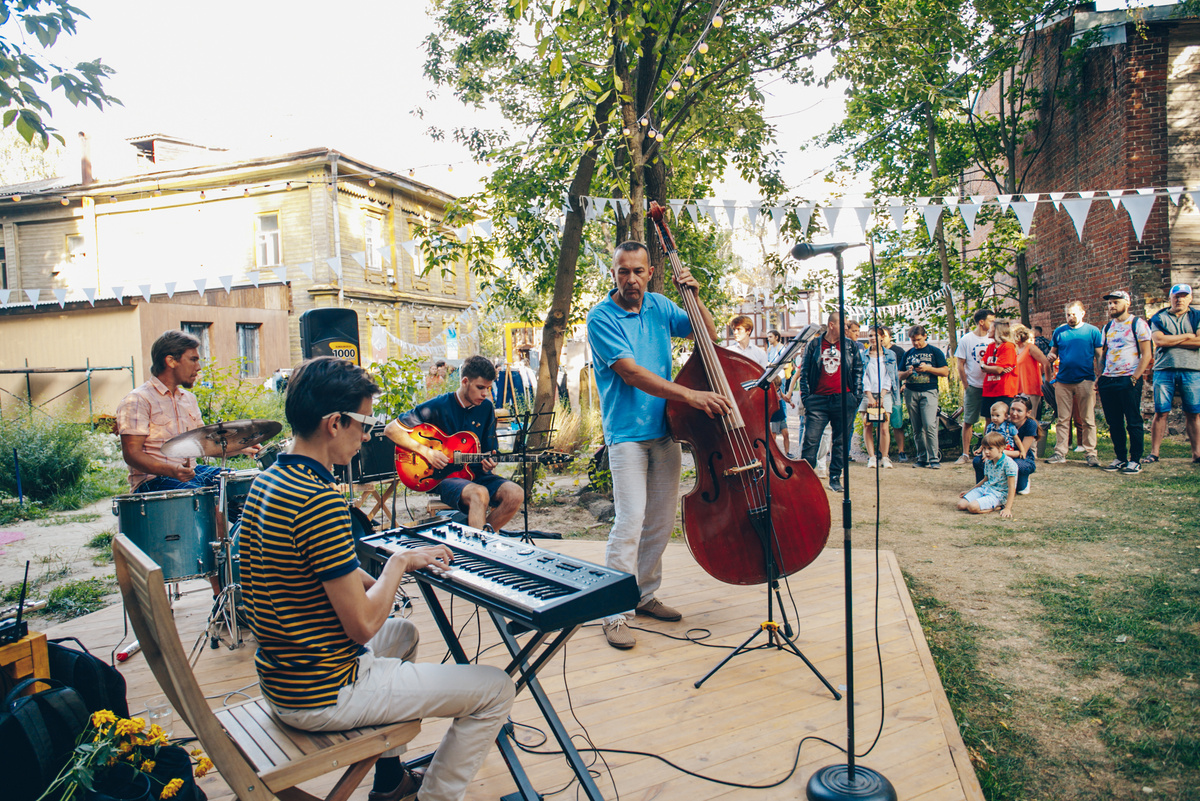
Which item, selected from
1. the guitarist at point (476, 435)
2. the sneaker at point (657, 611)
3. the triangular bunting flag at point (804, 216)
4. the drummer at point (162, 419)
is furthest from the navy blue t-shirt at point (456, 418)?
the triangular bunting flag at point (804, 216)

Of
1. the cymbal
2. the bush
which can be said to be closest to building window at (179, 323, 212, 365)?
the bush

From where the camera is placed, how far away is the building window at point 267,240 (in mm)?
19062

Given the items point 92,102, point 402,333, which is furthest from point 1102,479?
point 402,333

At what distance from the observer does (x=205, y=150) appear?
882 inches

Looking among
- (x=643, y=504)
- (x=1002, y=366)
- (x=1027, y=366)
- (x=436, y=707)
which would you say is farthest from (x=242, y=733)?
(x=1027, y=366)

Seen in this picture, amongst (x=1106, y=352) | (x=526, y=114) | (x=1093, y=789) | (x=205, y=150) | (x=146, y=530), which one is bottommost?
(x=1093, y=789)

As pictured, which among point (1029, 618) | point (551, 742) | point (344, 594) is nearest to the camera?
point (344, 594)

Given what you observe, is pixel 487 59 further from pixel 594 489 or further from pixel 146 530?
pixel 146 530

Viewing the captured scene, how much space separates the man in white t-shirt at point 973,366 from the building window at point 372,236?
15802 mm

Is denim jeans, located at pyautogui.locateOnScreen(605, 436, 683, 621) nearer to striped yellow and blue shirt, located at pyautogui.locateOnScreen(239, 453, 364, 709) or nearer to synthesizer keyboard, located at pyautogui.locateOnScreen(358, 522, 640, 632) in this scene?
synthesizer keyboard, located at pyautogui.locateOnScreen(358, 522, 640, 632)

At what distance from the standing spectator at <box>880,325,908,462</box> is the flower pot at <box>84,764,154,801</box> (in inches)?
315

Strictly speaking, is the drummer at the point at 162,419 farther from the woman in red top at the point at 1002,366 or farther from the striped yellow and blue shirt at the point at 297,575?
the woman in red top at the point at 1002,366

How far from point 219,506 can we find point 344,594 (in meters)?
2.32

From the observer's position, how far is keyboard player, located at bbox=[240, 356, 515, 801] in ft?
5.23
